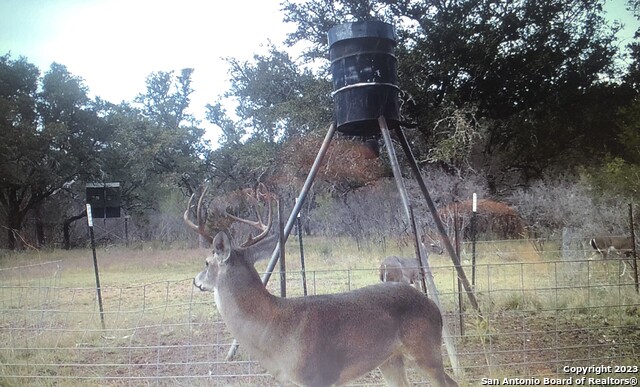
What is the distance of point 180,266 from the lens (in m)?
4.43

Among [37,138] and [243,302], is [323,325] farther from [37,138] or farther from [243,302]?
[37,138]

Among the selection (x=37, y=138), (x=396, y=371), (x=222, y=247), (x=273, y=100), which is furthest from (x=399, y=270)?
(x=37, y=138)

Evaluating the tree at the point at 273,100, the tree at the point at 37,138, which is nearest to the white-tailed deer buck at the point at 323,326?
the tree at the point at 37,138

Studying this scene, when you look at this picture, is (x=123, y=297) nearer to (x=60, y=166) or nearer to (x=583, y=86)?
(x=60, y=166)

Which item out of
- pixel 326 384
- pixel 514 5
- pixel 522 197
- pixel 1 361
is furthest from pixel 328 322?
pixel 514 5

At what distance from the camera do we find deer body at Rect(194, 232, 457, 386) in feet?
6.54

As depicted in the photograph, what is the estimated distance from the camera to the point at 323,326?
2027 millimetres

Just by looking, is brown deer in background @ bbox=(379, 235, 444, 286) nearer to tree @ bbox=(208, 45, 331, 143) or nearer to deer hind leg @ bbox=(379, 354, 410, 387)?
tree @ bbox=(208, 45, 331, 143)

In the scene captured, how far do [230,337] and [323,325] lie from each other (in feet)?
5.20

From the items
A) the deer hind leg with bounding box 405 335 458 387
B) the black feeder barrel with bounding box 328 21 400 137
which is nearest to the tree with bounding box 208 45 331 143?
the black feeder barrel with bounding box 328 21 400 137

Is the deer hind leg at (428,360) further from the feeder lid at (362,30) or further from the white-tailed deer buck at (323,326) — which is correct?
the feeder lid at (362,30)

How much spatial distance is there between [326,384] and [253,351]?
0.32 m

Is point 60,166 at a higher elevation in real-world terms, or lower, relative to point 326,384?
higher

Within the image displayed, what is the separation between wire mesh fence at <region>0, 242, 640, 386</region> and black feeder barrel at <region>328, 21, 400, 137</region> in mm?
1069
